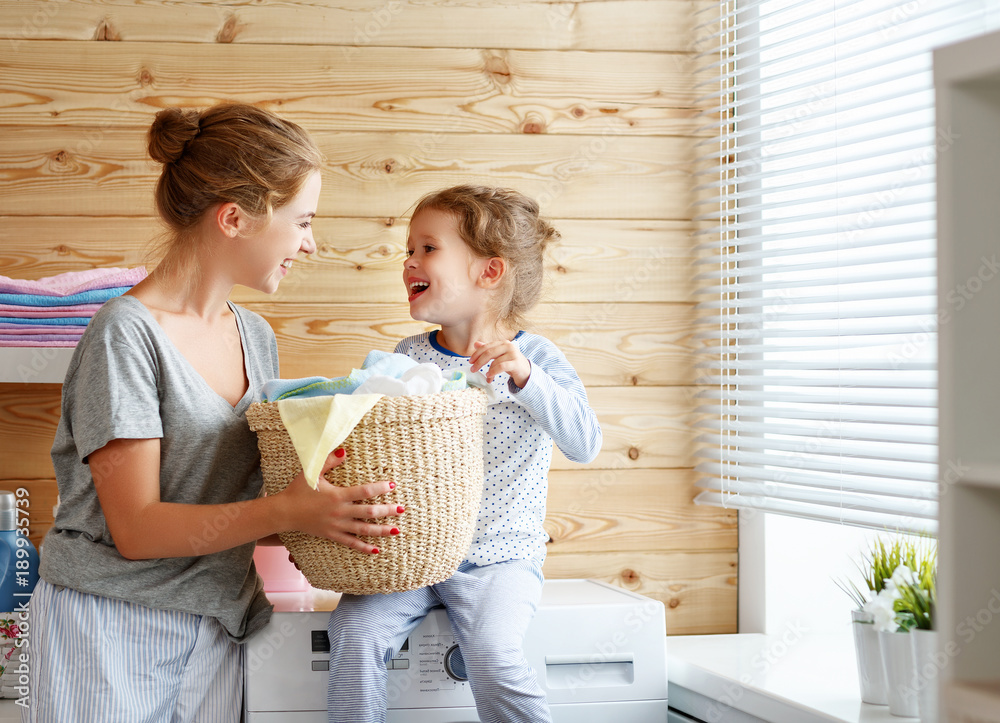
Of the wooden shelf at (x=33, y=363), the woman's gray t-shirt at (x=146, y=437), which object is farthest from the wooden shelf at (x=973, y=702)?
the wooden shelf at (x=33, y=363)

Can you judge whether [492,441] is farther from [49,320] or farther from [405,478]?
[49,320]

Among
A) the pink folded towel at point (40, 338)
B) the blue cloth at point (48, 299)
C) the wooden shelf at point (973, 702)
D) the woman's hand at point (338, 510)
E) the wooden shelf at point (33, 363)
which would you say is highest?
the blue cloth at point (48, 299)

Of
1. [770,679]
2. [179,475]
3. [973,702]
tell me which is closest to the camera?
[973,702]

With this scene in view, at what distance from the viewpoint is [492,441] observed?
1.51 meters

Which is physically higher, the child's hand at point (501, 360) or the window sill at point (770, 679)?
the child's hand at point (501, 360)

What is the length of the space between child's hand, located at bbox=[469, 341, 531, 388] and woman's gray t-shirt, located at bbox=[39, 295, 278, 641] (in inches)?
13.7

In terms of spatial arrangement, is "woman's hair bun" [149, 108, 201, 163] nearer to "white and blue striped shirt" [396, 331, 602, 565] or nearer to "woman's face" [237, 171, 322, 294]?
"woman's face" [237, 171, 322, 294]

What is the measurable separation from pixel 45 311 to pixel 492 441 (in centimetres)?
75

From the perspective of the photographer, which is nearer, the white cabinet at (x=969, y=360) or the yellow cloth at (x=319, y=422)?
the white cabinet at (x=969, y=360)

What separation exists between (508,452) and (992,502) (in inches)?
31.0

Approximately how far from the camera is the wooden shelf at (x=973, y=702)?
2.61 feet

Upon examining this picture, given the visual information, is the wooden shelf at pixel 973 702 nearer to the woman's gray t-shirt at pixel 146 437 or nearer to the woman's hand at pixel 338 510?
the woman's hand at pixel 338 510

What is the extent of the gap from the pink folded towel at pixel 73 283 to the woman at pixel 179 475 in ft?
0.75

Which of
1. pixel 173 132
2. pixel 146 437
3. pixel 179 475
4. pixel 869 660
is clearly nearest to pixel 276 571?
pixel 179 475
